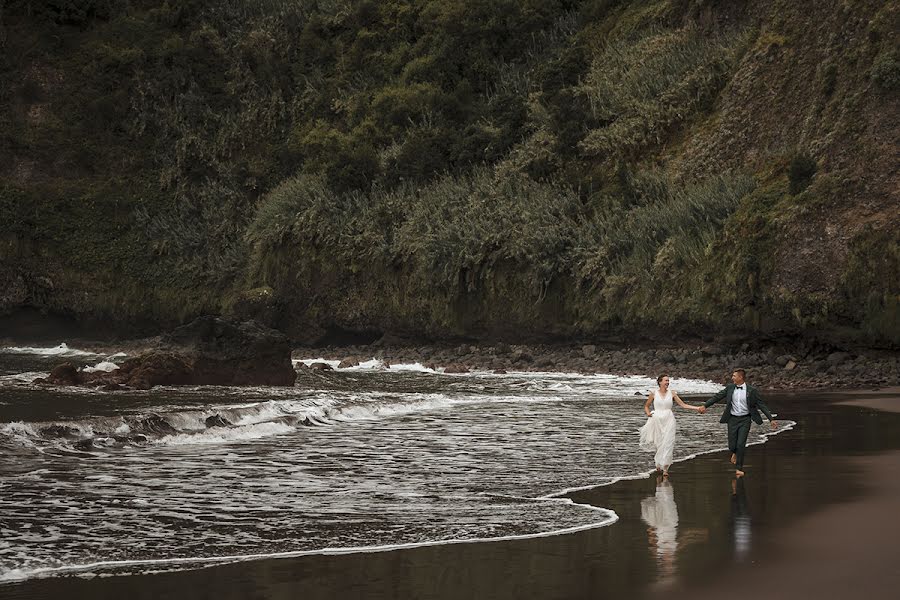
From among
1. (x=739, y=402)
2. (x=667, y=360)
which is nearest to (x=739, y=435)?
(x=739, y=402)

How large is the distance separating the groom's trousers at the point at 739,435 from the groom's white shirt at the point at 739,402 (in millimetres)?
80

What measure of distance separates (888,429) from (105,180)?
44.3 metres

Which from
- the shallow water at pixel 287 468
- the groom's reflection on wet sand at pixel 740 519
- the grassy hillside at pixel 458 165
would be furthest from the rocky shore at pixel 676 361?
the groom's reflection on wet sand at pixel 740 519

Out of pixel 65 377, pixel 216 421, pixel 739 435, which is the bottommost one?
pixel 216 421

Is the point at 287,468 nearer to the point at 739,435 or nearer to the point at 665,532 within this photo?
the point at 739,435

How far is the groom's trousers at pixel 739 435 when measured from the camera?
13000mm

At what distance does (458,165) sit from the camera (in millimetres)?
43969

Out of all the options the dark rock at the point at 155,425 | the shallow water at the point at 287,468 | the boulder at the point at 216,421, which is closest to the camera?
the shallow water at the point at 287,468

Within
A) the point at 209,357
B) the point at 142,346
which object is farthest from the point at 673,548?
the point at 142,346

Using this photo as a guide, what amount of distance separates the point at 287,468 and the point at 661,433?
4.40 m

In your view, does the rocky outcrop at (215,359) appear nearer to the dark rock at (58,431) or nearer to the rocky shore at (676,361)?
the rocky shore at (676,361)

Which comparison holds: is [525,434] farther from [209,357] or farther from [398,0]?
[398,0]

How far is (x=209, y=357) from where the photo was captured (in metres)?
26.8

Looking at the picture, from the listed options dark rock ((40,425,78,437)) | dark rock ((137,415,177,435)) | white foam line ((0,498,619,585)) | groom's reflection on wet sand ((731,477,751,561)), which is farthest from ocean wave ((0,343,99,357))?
white foam line ((0,498,619,585))
